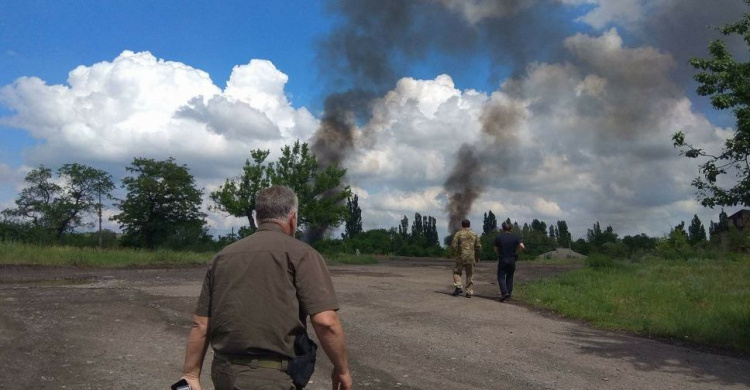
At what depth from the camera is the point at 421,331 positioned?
10.5m

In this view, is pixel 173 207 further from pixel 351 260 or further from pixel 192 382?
pixel 192 382

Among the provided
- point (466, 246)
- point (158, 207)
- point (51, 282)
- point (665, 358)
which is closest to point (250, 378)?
point (665, 358)

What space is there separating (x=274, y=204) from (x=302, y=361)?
94cm

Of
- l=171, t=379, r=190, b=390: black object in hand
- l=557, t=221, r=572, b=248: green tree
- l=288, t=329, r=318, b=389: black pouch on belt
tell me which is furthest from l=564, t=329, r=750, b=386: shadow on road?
l=557, t=221, r=572, b=248: green tree

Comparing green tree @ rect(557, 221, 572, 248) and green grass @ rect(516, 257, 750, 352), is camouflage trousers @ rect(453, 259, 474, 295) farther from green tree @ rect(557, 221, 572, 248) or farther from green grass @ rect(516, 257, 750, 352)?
green tree @ rect(557, 221, 572, 248)

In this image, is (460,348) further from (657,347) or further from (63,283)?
(63,283)

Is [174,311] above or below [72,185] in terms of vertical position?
below

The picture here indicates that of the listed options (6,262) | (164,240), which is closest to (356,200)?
(164,240)

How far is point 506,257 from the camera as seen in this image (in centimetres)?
1598

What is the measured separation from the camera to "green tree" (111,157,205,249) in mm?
54969

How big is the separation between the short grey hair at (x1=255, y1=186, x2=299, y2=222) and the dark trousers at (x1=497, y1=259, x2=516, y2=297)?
12.8m

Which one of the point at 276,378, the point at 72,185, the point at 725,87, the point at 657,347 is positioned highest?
the point at 72,185

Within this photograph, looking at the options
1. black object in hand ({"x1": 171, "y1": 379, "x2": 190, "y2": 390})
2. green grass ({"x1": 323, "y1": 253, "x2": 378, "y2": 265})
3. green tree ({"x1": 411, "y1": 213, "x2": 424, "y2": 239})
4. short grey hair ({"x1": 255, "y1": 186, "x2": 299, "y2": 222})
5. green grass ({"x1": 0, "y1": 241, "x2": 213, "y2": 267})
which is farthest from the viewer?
green tree ({"x1": 411, "y1": 213, "x2": 424, "y2": 239})

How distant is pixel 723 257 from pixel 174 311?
34.4 meters
